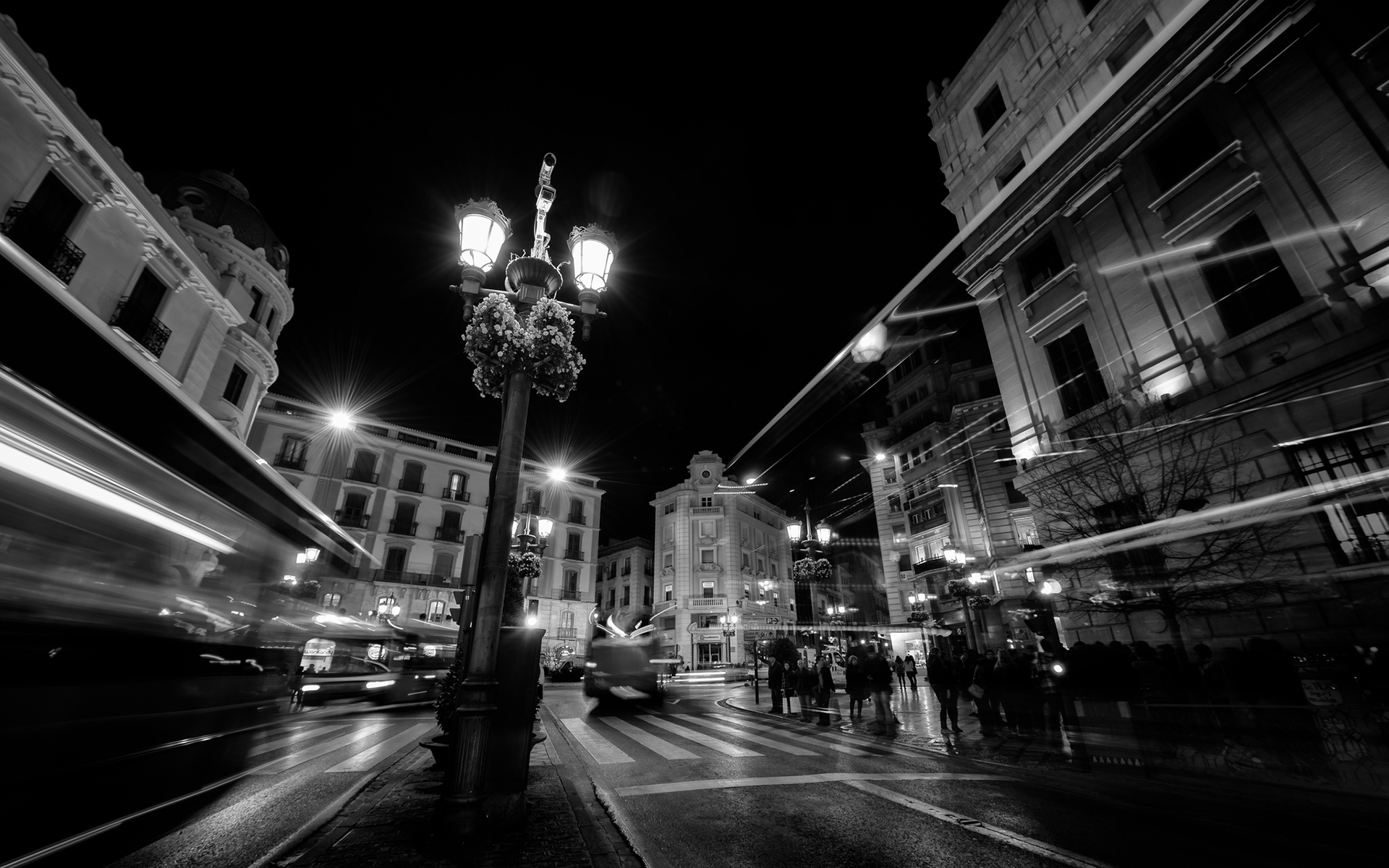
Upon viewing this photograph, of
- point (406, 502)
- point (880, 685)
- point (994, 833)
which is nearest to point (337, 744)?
point (994, 833)

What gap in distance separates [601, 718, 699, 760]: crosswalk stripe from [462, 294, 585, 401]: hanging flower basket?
6373 millimetres

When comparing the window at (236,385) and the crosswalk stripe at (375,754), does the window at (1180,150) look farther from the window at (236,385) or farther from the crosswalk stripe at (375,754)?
the window at (236,385)

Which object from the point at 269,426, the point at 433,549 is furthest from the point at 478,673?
the point at 269,426

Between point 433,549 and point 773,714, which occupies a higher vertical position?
point 433,549

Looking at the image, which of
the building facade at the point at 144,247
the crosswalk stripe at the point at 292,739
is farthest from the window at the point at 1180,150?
the crosswalk stripe at the point at 292,739

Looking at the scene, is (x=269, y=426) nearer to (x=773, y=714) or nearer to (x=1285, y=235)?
(x=773, y=714)

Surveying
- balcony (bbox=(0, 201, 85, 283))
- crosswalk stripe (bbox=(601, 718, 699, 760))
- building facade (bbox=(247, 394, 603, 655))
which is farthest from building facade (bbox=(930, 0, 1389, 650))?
building facade (bbox=(247, 394, 603, 655))

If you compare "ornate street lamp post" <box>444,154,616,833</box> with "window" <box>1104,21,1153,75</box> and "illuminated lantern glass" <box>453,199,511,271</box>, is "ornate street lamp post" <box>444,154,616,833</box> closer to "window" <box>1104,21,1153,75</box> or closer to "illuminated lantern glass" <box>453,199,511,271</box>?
"illuminated lantern glass" <box>453,199,511,271</box>

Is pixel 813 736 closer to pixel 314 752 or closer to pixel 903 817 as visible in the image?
pixel 903 817

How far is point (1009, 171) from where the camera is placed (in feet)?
60.3

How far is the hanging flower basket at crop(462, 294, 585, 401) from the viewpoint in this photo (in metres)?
5.37

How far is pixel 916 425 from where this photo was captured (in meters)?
34.9

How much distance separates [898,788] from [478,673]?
519cm

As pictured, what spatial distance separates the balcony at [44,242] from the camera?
462 inches
